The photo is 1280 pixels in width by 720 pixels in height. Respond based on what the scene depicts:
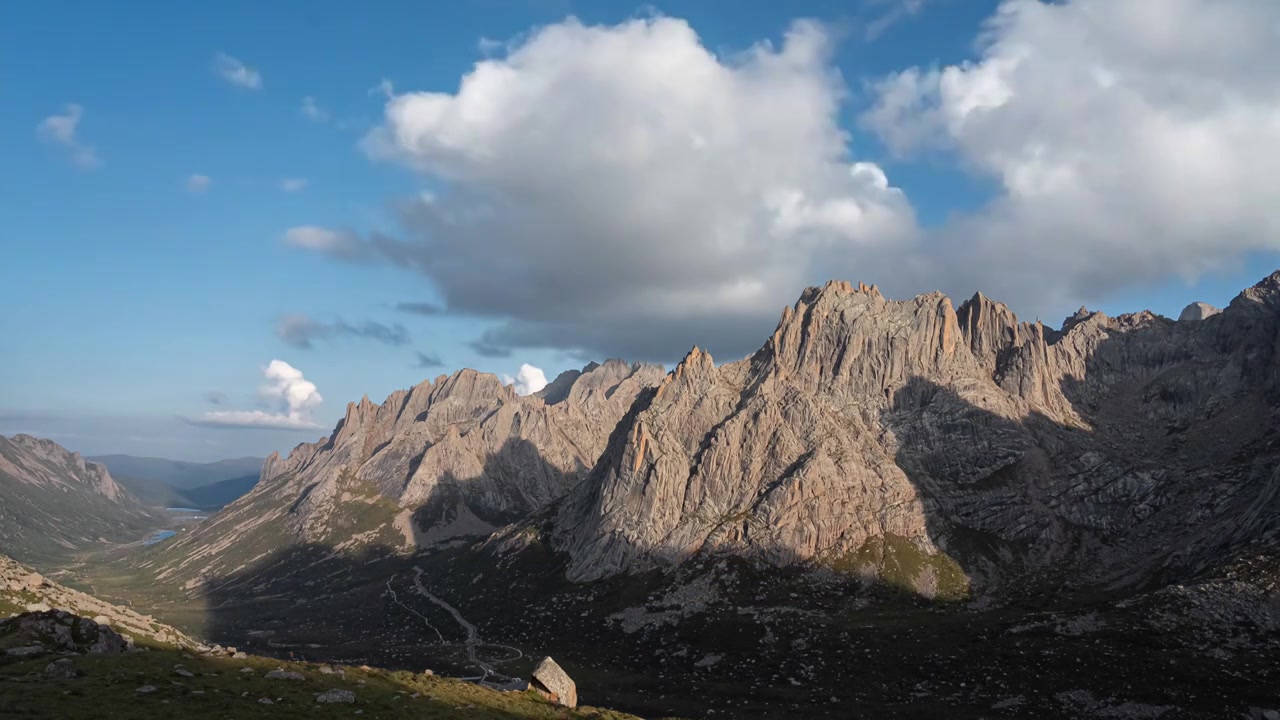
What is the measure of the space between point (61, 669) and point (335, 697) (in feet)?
66.8

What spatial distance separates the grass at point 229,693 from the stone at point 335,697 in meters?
0.64

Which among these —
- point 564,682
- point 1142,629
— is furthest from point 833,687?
point 564,682

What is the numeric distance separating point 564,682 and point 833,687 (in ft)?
346

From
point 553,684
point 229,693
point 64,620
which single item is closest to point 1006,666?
point 553,684

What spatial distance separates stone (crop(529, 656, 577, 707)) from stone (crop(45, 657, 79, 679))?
39.0 m

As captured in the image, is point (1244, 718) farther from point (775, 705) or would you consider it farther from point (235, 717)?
point (235, 717)

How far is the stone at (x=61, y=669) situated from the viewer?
5384cm

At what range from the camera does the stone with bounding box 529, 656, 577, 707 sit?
7369 cm

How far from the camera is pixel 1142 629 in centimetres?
14588

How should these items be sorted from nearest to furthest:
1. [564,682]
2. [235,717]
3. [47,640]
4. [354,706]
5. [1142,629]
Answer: [235,717], [354,706], [47,640], [564,682], [1142,629]

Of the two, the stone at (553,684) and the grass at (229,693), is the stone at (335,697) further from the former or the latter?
the stone at (553,684)

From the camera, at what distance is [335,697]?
58406 millimetres

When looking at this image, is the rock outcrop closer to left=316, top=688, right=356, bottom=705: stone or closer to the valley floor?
left=316, top=688, right=356, bottom=705: stone

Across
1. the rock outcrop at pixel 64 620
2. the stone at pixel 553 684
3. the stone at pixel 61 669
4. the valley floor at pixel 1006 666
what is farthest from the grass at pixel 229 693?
the valley floor at pixel 1006 666
